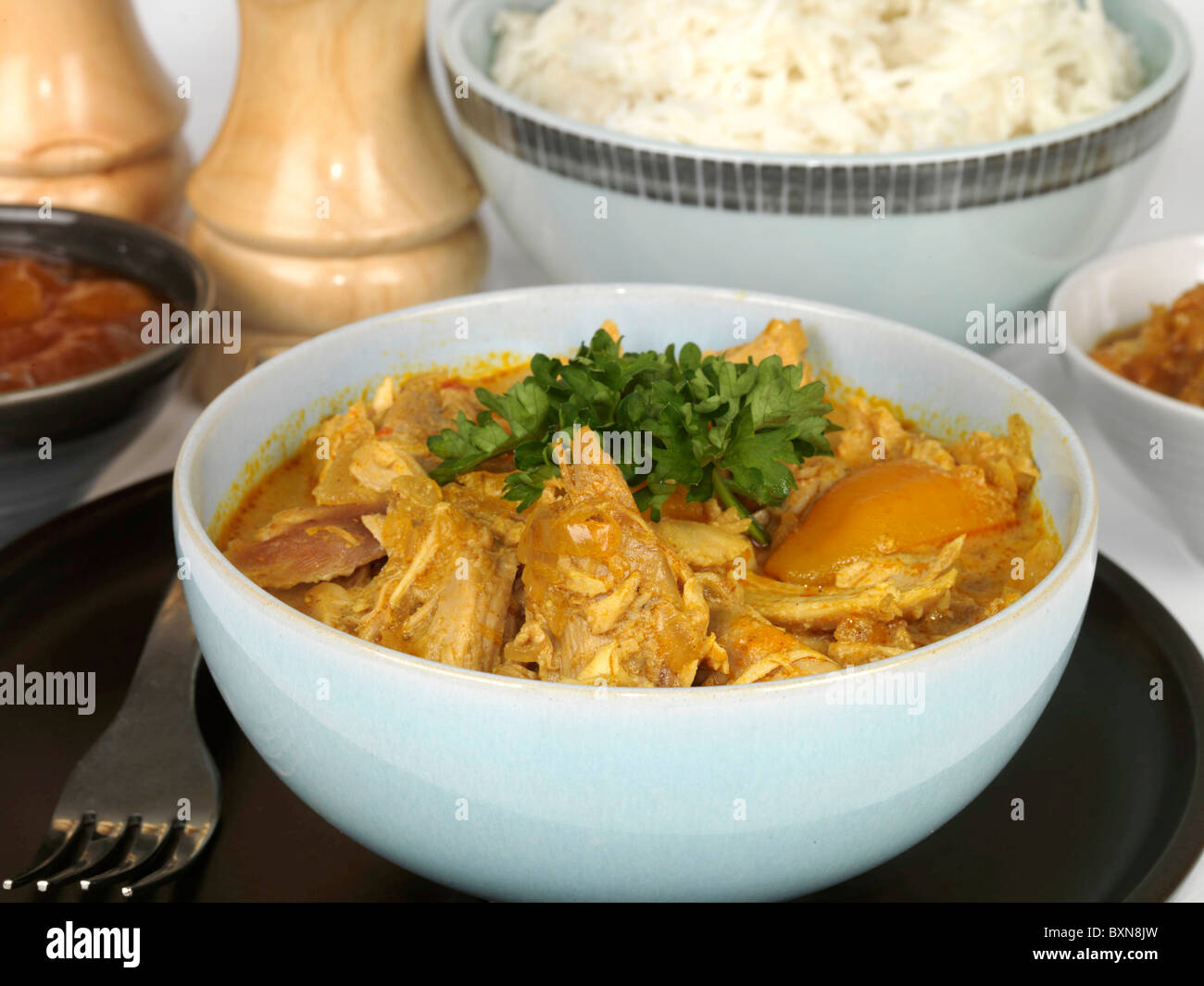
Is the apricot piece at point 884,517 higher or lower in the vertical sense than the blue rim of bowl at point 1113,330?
higher

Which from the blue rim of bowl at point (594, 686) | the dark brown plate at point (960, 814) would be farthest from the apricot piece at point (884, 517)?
the dark brown plate at point (960, 814)

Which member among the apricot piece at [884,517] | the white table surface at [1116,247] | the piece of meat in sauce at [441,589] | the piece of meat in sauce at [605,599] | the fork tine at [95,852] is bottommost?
the white table surface at [1116,247]

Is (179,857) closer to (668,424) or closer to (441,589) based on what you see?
(441,589)

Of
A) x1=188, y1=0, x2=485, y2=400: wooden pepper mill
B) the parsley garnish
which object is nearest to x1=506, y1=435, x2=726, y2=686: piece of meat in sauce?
the parsley garnish

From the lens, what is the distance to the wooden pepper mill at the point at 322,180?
220cm

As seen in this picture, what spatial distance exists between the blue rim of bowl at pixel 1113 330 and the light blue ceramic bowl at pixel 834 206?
0.05 meters

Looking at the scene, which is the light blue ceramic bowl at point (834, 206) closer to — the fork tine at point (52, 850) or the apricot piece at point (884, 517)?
the apricot piece at point (884, 517)

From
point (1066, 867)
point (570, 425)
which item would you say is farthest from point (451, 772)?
point (1066, 867)

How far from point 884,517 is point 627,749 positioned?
1.48 ft

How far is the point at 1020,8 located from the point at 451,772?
1765 millimetres

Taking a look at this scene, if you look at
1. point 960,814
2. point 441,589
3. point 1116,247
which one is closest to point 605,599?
point 441,589

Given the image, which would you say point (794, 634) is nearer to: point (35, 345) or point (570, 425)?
point (570, 425)

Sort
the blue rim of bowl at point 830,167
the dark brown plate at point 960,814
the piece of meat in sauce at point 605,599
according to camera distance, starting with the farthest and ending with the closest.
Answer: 1. the blue rim of bowl at point 830,167
2. the dark brown plate at point 960,814
3. the piece of meat in sauce at point 605,599

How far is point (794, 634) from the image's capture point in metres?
1.25
